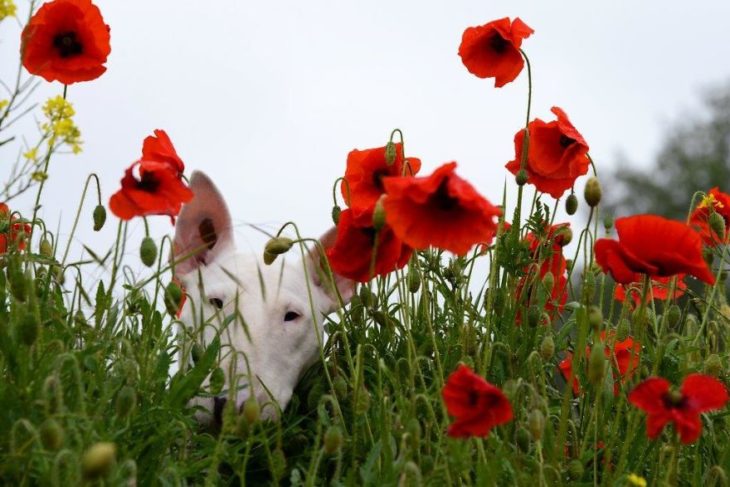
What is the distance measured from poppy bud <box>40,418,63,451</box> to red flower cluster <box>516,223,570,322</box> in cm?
190

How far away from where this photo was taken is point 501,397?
8.24 ft

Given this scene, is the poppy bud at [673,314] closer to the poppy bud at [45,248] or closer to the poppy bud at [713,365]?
the poppy bud at [713,365]

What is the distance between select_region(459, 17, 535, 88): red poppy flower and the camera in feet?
13.7

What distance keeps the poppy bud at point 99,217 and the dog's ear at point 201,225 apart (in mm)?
471

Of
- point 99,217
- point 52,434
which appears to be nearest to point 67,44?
point 99,217

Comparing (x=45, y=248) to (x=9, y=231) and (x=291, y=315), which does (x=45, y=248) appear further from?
(x=291, y=315)

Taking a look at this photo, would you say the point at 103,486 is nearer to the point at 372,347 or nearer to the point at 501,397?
the point at 501,397

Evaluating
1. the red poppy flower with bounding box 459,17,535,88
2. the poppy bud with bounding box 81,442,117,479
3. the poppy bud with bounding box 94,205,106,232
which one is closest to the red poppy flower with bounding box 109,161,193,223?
the poppy bud with bounding box 94,205,106,232

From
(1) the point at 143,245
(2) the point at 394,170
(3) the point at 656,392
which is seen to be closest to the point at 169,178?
A: (1) the point at 143,245

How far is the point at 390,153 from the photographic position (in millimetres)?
3670

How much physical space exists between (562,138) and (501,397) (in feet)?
5.95

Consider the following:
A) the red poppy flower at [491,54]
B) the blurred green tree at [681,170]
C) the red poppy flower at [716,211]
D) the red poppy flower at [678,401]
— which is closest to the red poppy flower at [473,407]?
the red poppy flower at [678,401]

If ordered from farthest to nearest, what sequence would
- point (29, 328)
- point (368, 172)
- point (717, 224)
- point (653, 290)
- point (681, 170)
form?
point (681, 170) < point (653, 290) < point (717, 224) < point (368, 172) < point (29, 328)

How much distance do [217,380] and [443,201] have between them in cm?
96
